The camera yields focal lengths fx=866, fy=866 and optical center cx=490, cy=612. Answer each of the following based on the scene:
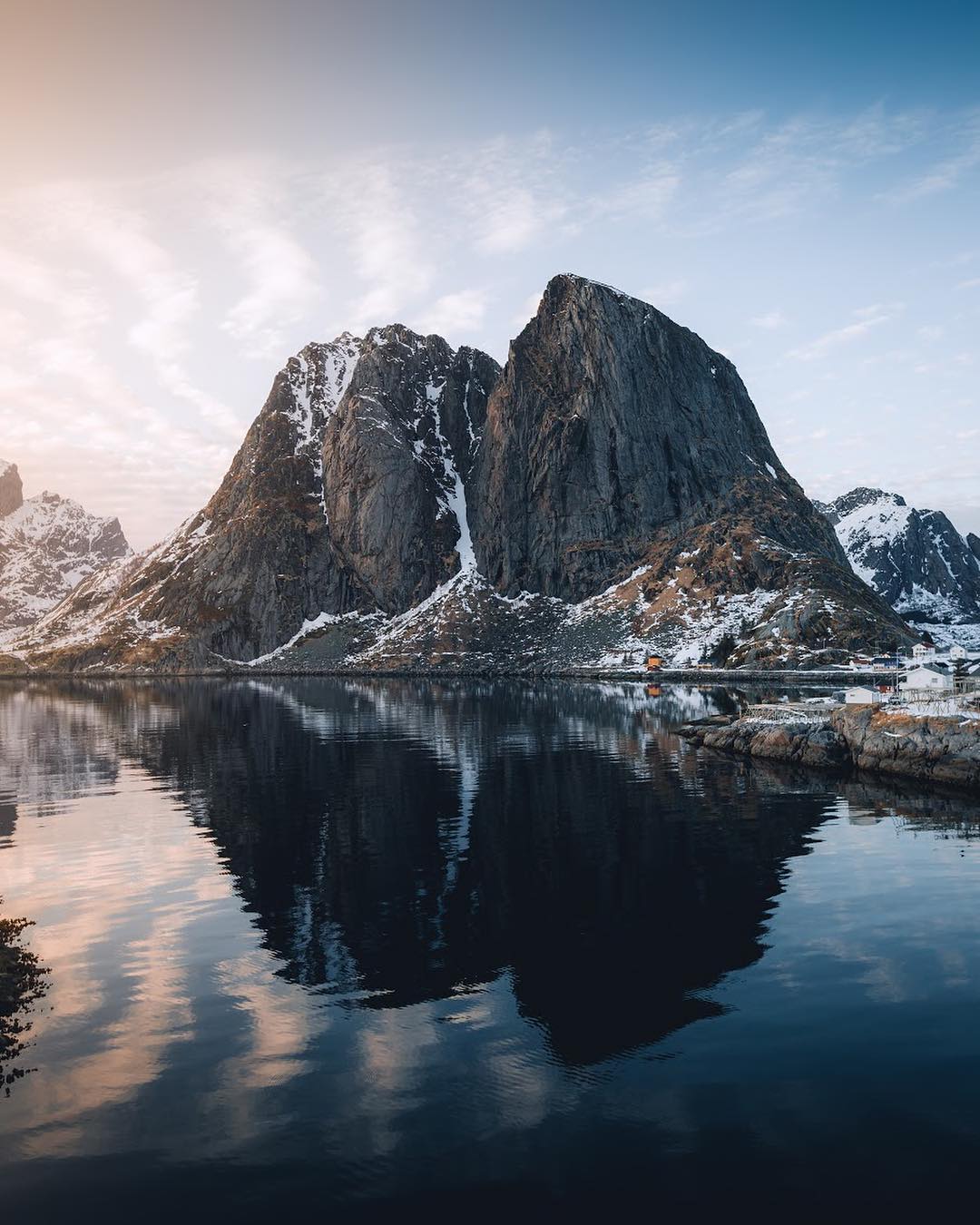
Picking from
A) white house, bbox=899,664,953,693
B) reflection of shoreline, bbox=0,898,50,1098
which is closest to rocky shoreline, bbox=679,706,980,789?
white house, bbox=899,664,953,693

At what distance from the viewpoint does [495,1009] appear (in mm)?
25641

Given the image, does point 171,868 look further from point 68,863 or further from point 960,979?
point 960,979

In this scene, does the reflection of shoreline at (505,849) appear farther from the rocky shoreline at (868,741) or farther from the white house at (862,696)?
the white house at (862,696)

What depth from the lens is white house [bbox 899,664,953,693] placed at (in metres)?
101

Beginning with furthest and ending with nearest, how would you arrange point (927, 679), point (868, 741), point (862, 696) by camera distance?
point (927, 679) < point (862, 696) < point (868, 741)

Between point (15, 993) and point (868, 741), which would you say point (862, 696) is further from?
point (15, 993)

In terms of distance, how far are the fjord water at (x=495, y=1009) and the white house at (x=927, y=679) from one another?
156 ft

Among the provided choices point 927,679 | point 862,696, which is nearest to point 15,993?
point 862,696

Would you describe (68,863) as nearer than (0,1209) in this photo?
No

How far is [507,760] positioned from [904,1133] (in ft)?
211

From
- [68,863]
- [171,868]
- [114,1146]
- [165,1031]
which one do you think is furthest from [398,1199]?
[68,863]

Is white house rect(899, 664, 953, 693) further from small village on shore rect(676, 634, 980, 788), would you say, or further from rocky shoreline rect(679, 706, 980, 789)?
rocky shoreline rect(679, 706, 980, 789)

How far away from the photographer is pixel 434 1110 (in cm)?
2012

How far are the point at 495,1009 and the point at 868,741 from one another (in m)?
61.6
